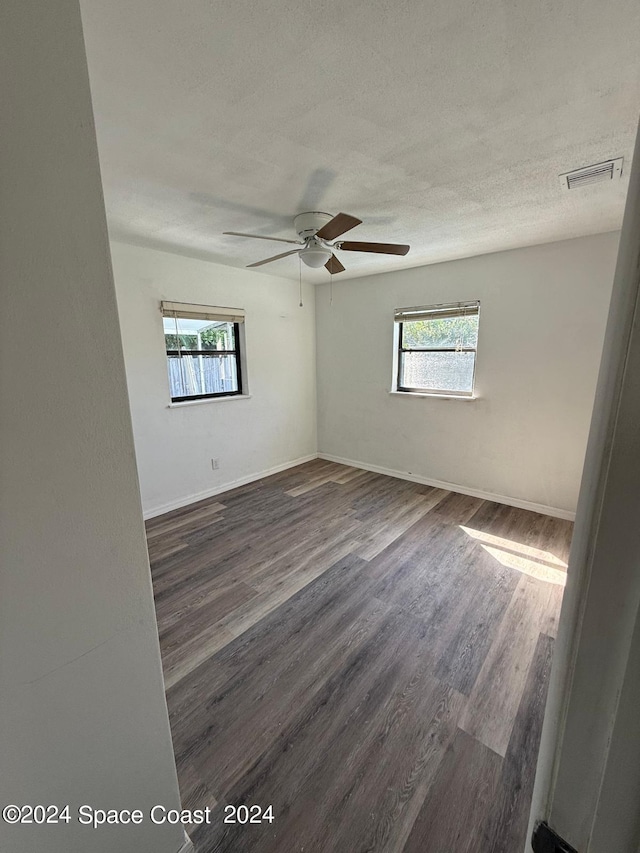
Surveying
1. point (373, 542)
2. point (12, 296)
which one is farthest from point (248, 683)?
point (12, 296)

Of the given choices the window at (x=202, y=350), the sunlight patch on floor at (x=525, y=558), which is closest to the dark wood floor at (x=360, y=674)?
the sunlight patch on floor at (x=525, y=558)

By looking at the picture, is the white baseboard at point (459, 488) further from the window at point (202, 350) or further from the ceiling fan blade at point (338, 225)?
the ceiling fan blade at point (338, 225)

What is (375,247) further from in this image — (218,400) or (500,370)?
(218,400)

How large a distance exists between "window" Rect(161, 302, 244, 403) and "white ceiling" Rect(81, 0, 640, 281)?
3.95 ft

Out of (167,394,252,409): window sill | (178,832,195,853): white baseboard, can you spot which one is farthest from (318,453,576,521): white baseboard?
(178,832,195,853): white baseboard

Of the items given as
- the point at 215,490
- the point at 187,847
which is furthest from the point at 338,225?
the point at 215,490

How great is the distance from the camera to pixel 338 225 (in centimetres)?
188

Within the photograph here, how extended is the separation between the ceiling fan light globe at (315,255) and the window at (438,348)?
1.69 m

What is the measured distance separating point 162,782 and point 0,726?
0.58 meters

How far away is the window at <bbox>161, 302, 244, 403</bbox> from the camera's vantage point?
3.40m

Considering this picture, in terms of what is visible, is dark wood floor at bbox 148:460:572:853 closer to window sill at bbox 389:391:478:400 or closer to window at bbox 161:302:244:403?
window sill at bbox 389:391:478:400

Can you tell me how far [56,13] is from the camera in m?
0.64

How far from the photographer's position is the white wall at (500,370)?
115 inches

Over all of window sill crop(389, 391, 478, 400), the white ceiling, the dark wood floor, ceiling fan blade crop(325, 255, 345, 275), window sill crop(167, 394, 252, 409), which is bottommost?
the dark wood floor
